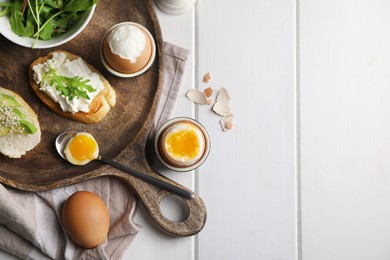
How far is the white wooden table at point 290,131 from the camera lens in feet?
4.77

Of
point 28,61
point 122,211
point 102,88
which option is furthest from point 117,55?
point 122,211

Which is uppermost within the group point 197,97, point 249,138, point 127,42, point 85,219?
point 127,42

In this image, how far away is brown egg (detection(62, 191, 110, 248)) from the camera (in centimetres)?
131

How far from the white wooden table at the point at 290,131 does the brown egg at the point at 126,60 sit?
0.14 m

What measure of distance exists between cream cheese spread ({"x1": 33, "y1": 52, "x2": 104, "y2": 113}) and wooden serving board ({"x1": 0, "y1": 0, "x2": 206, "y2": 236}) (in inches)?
1.7

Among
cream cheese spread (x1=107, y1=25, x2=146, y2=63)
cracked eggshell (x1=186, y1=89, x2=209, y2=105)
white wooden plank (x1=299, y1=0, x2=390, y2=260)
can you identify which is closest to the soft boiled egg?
cracked eggshell (x1=186, y1=89, x2=209, y2=105)

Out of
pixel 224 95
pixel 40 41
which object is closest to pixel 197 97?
pixel 224 95

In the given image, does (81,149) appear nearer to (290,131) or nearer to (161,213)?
(161,213)

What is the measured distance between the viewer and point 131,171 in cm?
136

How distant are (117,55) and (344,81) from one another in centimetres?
69

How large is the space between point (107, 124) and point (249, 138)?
41 centimetres

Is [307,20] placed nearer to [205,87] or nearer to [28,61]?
[205,87]

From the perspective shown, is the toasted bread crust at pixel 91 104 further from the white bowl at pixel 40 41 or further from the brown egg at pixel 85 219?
the brown egg at pixel 85 219

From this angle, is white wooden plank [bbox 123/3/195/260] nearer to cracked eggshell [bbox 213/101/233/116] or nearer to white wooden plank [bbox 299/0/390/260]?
cracked eggshell [bbox 213/101/233/116]
